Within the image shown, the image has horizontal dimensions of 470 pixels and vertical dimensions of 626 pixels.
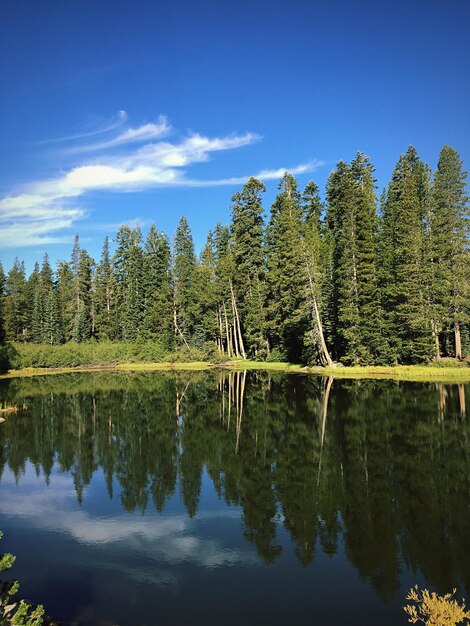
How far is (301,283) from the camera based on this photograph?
5291cm

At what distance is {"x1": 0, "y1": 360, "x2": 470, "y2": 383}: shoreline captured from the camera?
39.6 m

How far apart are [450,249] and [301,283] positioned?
1586 cm

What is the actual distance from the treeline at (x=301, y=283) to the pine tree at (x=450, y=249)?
0.38ft

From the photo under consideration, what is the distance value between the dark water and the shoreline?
1331cm

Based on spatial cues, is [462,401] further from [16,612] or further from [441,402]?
[16,612]

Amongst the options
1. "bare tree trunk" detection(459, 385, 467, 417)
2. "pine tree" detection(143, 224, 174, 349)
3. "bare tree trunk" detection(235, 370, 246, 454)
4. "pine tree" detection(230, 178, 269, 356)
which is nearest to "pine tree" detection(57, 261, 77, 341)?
"pine tree" detection(143, 224, 174, 349)

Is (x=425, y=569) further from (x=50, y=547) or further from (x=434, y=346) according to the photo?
(x=434, y=346)

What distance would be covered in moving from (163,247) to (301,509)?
229 feet

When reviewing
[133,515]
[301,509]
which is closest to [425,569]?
[301,509]

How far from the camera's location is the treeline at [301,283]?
44.9 m

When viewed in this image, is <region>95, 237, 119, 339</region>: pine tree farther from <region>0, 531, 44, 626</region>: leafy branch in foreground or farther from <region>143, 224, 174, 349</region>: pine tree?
<region>0, 531, 44, 626</region>: leafy branch in foreground

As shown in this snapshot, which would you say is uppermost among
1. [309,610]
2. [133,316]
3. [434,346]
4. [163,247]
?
[163,247]

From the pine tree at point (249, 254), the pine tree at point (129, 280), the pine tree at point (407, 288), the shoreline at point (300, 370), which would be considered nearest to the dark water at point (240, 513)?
the shoreline at point (300, 370)

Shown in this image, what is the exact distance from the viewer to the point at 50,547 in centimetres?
1175
